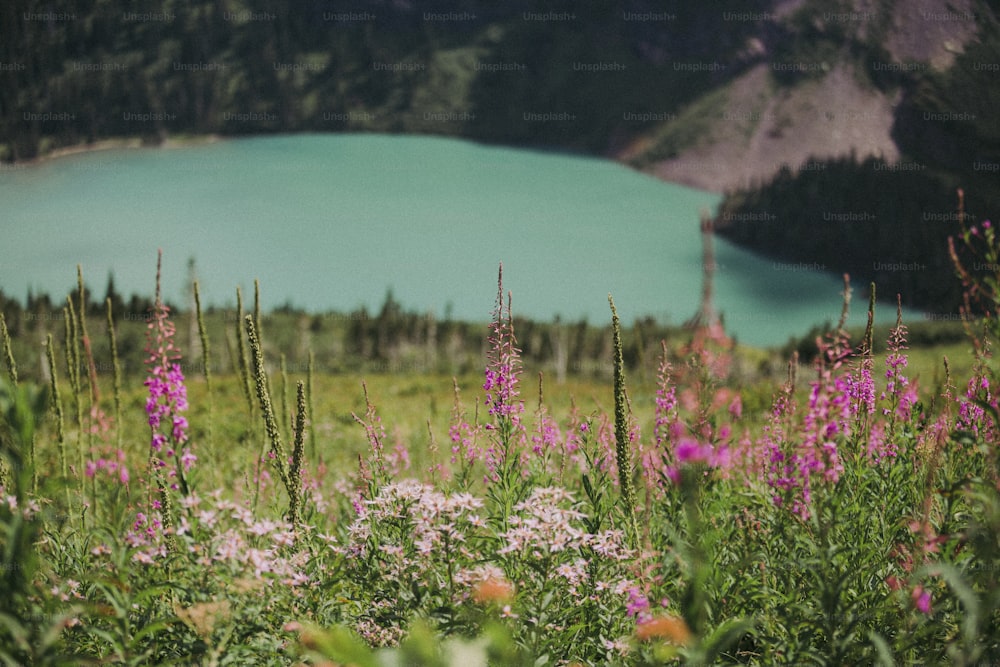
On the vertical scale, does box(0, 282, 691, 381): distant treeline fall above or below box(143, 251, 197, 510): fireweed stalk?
below

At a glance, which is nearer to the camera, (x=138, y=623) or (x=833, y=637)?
(x=833, y=637)

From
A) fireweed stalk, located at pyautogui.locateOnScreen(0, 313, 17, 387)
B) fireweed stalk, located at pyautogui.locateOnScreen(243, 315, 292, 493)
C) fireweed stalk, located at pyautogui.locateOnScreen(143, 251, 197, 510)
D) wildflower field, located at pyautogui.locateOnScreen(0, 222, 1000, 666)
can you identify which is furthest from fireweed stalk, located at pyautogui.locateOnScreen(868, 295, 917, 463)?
fireweed stalk, located at pyautogui.locateOnScreen(0, 313, 17, 387)

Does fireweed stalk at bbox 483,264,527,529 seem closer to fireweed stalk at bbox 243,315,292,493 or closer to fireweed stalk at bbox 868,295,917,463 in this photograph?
fireweed stalk at bbox 243,315,292,493

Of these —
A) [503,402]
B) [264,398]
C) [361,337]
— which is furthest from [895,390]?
[361,337]

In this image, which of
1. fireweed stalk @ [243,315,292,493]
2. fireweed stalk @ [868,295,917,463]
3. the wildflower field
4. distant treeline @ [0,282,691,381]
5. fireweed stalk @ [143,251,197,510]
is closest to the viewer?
the wildflower field

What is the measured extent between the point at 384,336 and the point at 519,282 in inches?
2078

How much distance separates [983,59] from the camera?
193 m

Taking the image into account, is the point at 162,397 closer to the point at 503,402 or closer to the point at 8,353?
the point at 8,353

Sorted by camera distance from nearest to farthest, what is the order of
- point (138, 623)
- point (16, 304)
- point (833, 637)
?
point (833, 637) < point (138, 623) < point (16, 304)

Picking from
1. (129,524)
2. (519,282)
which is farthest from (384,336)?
(129,524)

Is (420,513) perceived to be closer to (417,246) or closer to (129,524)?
(129,524)

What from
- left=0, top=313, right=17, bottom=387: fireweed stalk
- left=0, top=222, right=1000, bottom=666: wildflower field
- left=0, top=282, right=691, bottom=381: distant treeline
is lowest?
left=0, top=282, right=691, bottom=381: distant treeline

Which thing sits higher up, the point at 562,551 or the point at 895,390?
the point at 895,390

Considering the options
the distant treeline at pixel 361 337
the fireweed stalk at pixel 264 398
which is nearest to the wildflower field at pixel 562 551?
the fireweed stalk at pixel 264 398
